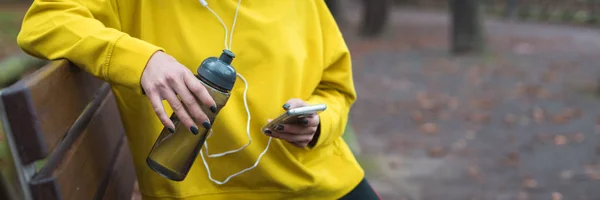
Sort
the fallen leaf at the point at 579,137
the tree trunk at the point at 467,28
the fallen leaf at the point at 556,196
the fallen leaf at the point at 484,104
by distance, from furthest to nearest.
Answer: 1. the tree trunk at the point at 467,28
2. the fallen leaf at the point at 484,104
3. the fallen leaf at the point at 579,137
4. the fallen leaf at the point at 556,196

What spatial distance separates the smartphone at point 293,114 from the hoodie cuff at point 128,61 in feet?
1.00

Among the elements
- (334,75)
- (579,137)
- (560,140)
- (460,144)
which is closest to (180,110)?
(334,75)

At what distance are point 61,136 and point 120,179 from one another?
27.3 inches

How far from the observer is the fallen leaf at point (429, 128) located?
7215 mm

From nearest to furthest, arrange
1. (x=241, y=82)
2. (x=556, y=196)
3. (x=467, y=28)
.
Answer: (x=241, y=82)
(x=556, y=196)
(x=467, y=28)

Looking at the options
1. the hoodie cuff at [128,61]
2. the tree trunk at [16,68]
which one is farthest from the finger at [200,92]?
the tree trunk at [16,68]

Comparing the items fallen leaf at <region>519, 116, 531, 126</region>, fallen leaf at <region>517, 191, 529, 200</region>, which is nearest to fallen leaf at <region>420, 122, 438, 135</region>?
fallen leaf at <region>519, 116, 531, 126</region>

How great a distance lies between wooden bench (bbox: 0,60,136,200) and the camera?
4.12 feet

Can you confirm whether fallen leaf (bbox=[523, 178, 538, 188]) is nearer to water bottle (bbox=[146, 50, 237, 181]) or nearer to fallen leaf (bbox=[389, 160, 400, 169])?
fallen leaf (bbox=[389, 160, 400, 169])

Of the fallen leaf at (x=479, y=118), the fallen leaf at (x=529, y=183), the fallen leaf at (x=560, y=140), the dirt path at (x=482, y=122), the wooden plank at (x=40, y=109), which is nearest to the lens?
the wooden plank at (x=40, y=109)

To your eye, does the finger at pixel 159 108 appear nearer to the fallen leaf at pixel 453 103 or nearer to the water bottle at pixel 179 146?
the water bottle at pixel 179 146

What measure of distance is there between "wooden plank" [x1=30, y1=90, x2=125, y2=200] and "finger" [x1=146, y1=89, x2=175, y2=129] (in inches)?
8.5

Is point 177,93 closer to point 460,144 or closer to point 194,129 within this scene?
point 194,129

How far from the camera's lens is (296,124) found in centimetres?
165
